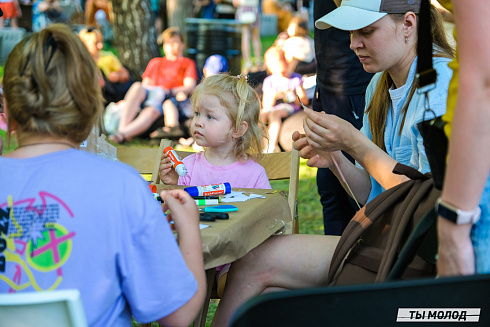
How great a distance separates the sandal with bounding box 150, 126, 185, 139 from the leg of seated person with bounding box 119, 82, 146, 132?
391 mm

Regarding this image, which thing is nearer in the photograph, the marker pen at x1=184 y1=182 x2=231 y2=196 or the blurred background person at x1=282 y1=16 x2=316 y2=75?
the marker pen at x1=184 y1=182 x2=231 y2=196

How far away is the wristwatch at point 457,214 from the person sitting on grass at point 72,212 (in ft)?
1.89

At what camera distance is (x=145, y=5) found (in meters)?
10.1

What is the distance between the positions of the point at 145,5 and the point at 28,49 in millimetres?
9071

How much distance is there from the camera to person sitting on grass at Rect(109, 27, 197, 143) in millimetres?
7902

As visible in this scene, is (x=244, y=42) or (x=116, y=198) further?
(x=244, y=42)

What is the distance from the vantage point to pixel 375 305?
1211 millimetres

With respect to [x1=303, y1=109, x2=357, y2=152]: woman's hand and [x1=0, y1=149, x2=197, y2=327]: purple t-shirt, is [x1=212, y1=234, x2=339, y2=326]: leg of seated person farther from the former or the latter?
[x1=0, y1=149, x2=197, y2=327]: purple t-shirt

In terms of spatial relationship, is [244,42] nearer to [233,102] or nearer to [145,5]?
[145,5]

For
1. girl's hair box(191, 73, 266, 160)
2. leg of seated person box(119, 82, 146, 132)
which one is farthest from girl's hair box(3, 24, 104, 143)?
leg of seated person box(119, 82, 146, 132)

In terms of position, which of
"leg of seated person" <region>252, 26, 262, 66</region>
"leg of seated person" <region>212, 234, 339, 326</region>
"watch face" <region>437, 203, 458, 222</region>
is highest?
"watch face" <region>437, 203, 458, 222</region>

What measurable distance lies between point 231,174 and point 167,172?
297 mm

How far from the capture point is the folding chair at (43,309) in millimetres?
1255

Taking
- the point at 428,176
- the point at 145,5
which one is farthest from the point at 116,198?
the point at 145,5
